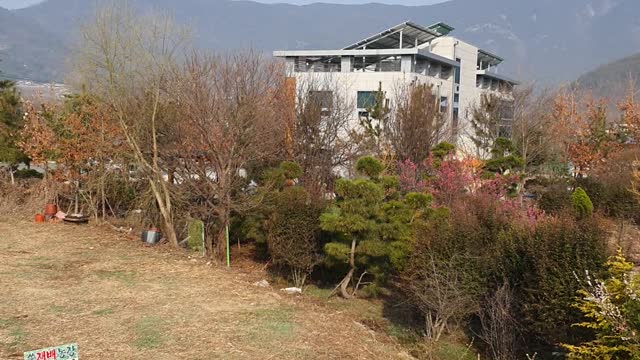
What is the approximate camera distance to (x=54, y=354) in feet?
13.7

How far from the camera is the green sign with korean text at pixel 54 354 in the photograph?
4.02 m

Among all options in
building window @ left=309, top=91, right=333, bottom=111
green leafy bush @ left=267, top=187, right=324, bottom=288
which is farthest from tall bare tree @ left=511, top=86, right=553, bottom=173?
green leafy bush @ left=267, top=187, right=324, bottom=288

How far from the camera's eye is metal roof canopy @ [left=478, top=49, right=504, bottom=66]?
51250 millimetres

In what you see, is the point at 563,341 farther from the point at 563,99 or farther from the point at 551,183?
the point at 563,99

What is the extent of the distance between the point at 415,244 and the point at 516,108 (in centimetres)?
1619

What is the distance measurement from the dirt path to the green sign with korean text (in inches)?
53.2

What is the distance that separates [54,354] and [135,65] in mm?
8327

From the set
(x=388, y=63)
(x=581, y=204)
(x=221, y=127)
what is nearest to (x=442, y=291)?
(x=221, y=127)

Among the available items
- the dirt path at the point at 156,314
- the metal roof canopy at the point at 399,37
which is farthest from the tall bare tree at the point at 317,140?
the metal roof canopy at the point at 399,37

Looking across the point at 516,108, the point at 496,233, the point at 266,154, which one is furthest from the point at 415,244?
the point at 516,108

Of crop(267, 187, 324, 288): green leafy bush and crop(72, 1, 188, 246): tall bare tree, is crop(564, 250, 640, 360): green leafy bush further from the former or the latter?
crop(72, 1, 188, 246): tall bare tree

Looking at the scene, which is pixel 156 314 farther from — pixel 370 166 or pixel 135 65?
pixel 135 65

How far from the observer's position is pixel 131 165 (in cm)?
1292

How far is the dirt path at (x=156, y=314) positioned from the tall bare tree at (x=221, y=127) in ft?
6.45
